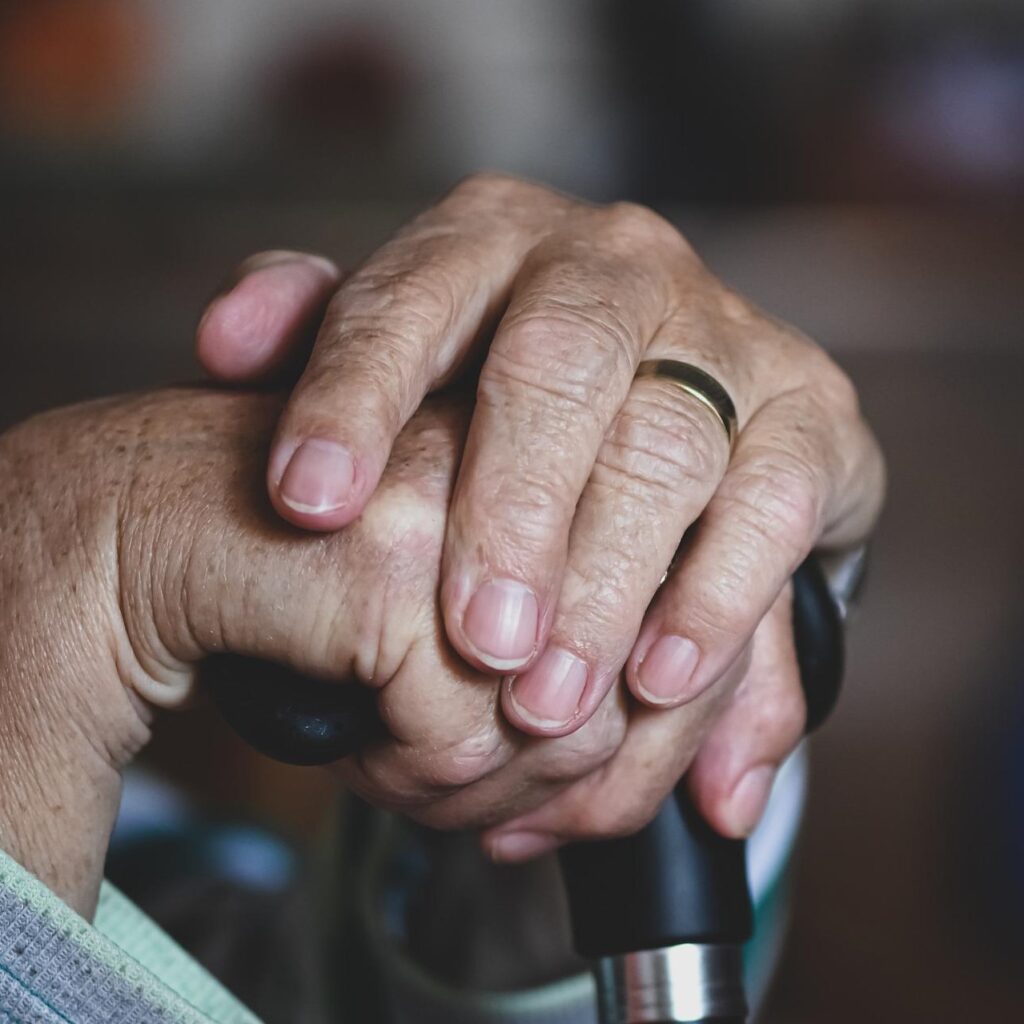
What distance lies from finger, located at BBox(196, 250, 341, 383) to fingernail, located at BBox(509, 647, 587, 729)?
0.20m

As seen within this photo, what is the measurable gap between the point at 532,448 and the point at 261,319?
0.58ft

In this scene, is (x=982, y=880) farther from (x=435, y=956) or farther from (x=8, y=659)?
(x=8, y=659)

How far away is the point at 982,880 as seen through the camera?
189 centimetres

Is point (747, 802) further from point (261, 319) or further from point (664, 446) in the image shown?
point (261, 319)

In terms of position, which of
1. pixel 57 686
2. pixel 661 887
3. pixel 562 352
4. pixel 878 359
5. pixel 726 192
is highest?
pixel 562 352

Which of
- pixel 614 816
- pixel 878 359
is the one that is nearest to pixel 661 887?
pixel 614 816

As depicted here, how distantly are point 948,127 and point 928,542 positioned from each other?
769 mm

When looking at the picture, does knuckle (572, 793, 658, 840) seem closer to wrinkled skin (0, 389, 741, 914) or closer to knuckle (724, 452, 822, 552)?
wrinkled skin (0, 389, 741, 914)

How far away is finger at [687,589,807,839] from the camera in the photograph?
553mm

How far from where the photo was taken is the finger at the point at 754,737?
1.82 ft

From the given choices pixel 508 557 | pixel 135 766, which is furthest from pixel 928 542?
pixel 508 557

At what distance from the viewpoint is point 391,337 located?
478 millimetres

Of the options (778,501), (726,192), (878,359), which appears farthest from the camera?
(726,192)

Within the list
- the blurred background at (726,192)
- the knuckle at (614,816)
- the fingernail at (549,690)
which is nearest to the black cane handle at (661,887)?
the knuckle at (614,816)
